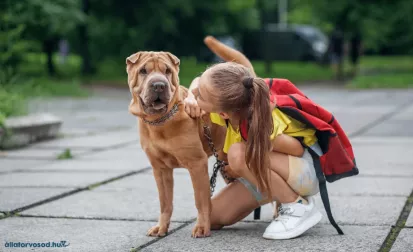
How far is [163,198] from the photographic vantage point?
14.3ft

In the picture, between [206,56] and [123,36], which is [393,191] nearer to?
[123,36]

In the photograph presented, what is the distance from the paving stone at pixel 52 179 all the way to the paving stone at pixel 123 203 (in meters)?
0.30

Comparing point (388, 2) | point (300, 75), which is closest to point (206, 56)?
point (300, 75)

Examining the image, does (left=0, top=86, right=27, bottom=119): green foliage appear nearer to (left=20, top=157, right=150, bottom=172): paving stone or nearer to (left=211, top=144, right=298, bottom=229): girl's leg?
(left=20, top=157, right=150, bottom=172): paving stone

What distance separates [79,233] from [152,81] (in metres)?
1.18

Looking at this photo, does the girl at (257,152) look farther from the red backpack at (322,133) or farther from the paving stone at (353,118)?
the paving stone at (353,118)

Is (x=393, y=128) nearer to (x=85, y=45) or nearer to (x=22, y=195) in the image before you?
(x=22, y=195)

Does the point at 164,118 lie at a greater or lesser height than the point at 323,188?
greater

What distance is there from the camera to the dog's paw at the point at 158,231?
434 centimetres

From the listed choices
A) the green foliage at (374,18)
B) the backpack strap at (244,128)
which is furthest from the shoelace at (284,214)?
the green foliage at (374,18)

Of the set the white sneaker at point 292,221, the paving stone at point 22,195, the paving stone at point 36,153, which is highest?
the white sneaker at point 292,221

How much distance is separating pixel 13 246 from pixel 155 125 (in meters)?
1.05

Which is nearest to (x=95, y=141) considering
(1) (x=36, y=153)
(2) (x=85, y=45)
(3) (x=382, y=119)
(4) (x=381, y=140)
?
(1) (x=36, y=153)

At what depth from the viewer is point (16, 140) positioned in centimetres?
883
